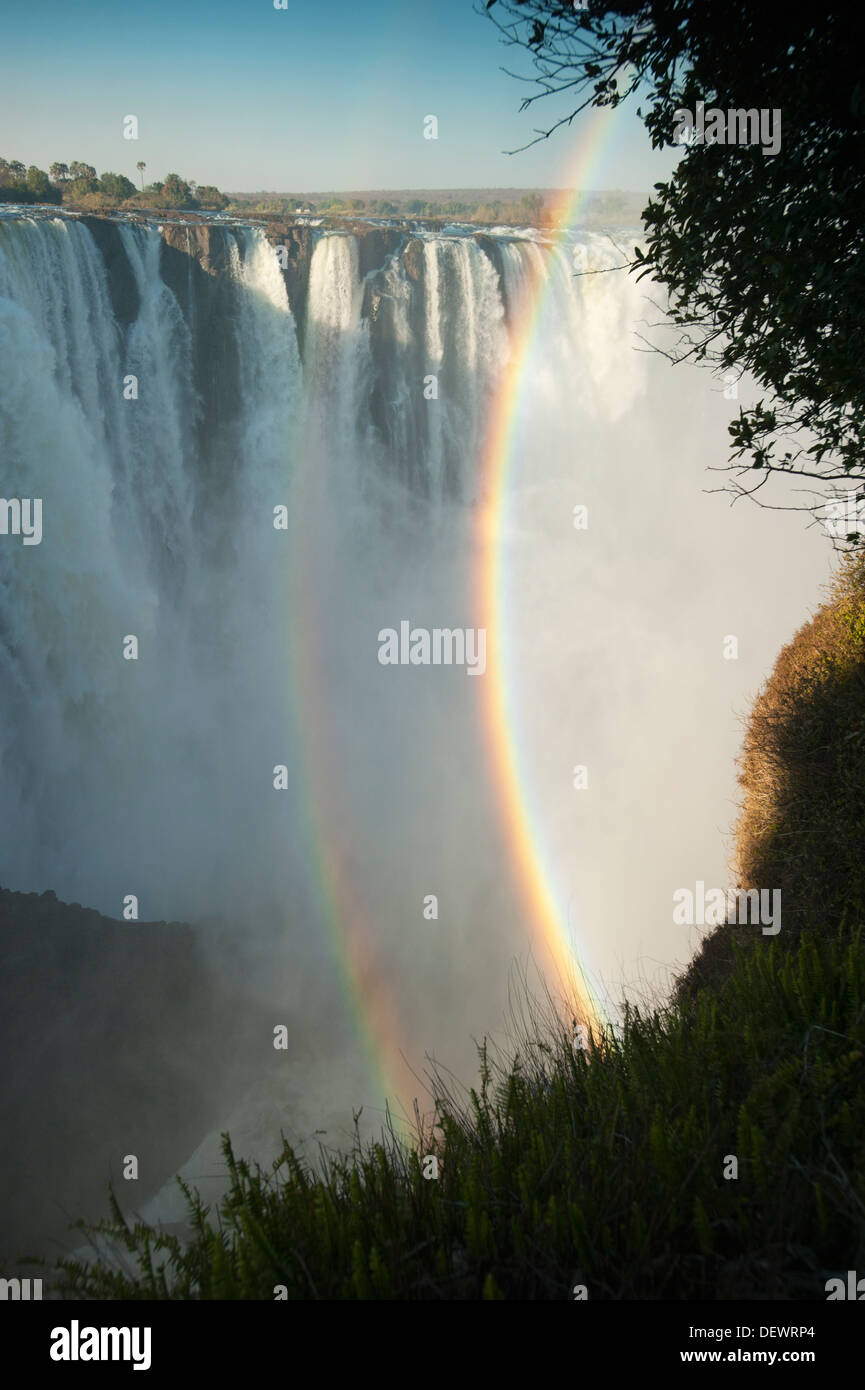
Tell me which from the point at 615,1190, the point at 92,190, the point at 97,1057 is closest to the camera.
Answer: the point at 615,1190

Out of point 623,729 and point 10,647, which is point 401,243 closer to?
point 10,647

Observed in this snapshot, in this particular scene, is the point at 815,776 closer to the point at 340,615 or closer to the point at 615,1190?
the point at 615,1190

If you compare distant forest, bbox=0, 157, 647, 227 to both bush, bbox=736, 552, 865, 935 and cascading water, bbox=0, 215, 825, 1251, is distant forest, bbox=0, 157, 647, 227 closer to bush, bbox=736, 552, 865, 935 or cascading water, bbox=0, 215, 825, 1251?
cascading water, bbox=0, 215, 825, 1251

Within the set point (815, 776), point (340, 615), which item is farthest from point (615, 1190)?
point (340, 615)

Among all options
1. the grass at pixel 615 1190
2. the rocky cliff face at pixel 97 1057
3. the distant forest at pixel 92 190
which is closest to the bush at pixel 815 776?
the grass at pixel 615 1190

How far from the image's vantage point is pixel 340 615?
2467 centimetres

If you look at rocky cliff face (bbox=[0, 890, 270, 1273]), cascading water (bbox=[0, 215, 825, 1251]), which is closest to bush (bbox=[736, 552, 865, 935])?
cascading water (bbox=[0, 215, 825, 1251])

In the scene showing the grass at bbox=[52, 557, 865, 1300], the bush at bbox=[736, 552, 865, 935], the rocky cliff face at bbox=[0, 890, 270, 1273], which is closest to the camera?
the grass at bbox=[52, 557, 865, 1300]

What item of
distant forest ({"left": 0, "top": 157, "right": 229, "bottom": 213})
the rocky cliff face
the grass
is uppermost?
distant forest ({"left": 0, "top": 157, "right": 229, "bottom": 213})

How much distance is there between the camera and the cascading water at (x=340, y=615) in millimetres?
16797

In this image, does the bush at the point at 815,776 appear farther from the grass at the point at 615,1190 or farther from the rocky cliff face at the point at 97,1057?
the rocky cliff face at the point at 97,1057

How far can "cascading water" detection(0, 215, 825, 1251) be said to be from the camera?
1680cm

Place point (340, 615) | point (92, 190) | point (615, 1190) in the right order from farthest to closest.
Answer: point (340, 615)
point (92, 190)
point (615, 1190)

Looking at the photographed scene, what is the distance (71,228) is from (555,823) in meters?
20.7
